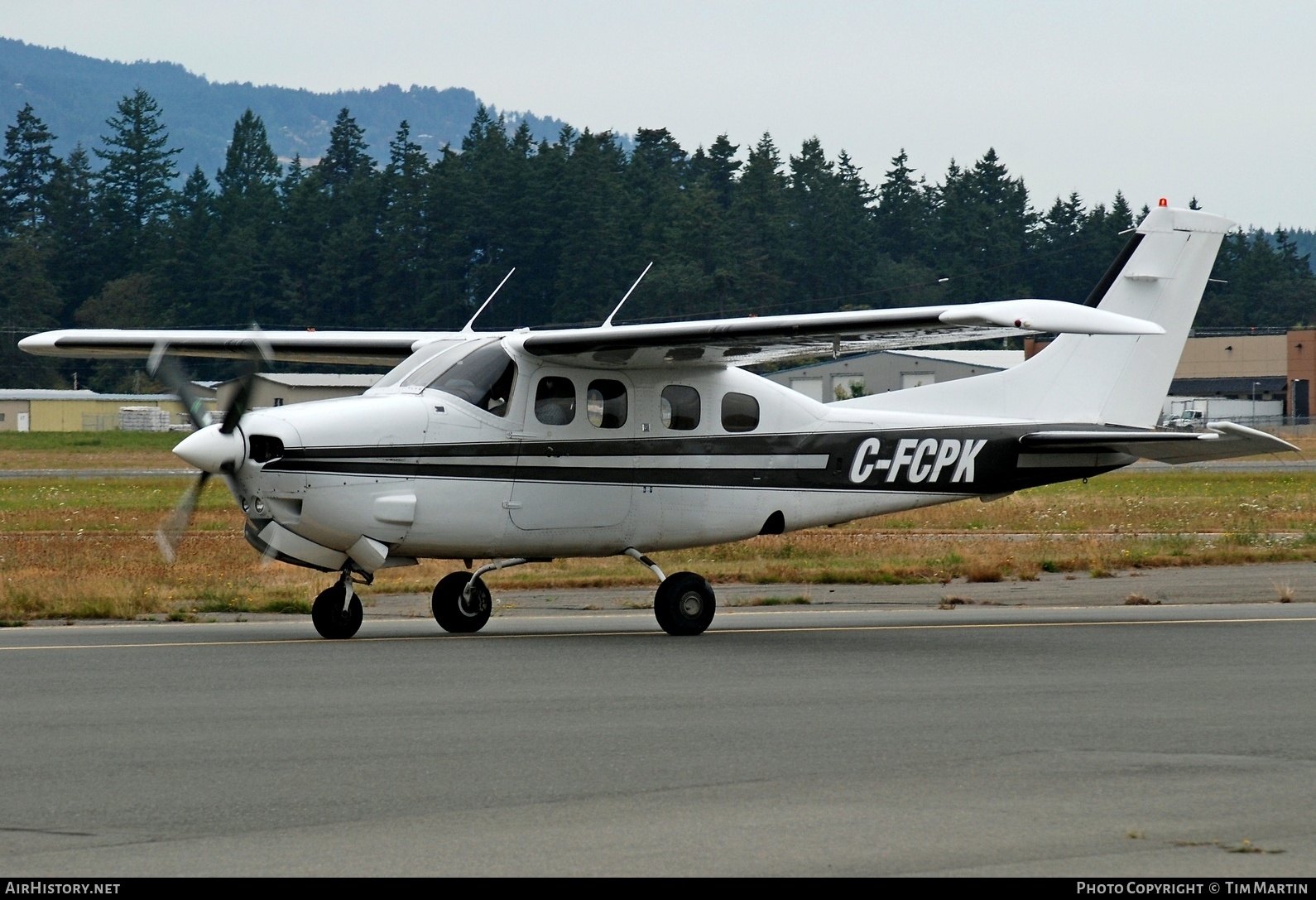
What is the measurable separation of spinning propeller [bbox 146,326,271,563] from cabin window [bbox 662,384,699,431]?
3.62m

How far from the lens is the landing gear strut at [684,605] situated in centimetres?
1452

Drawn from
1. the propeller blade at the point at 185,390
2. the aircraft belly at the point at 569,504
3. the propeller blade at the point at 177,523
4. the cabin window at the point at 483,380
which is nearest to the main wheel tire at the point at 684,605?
the aircraft belly at the point at 569,504

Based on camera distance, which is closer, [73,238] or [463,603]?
[463,603]

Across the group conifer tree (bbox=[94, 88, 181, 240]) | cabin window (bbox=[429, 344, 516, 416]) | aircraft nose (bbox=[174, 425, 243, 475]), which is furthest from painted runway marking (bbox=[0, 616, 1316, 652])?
conifer tree (bbox=[94, 88, 181, 240])

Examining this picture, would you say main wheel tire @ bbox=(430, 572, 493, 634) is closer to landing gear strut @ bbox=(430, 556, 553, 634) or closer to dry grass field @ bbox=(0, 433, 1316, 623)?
landing gear strut @ bbox=(430, 556, 553, 634)

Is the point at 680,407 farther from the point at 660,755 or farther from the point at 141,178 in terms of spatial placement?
the point at 141,178

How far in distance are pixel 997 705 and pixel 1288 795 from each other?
290 cm

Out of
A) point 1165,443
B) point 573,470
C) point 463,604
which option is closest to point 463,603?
point 463,604

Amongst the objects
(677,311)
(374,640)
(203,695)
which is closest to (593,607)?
(374,640)

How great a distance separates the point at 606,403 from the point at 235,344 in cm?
396

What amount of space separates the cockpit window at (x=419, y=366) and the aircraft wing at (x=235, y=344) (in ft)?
2.83

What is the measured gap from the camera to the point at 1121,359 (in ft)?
57.0
